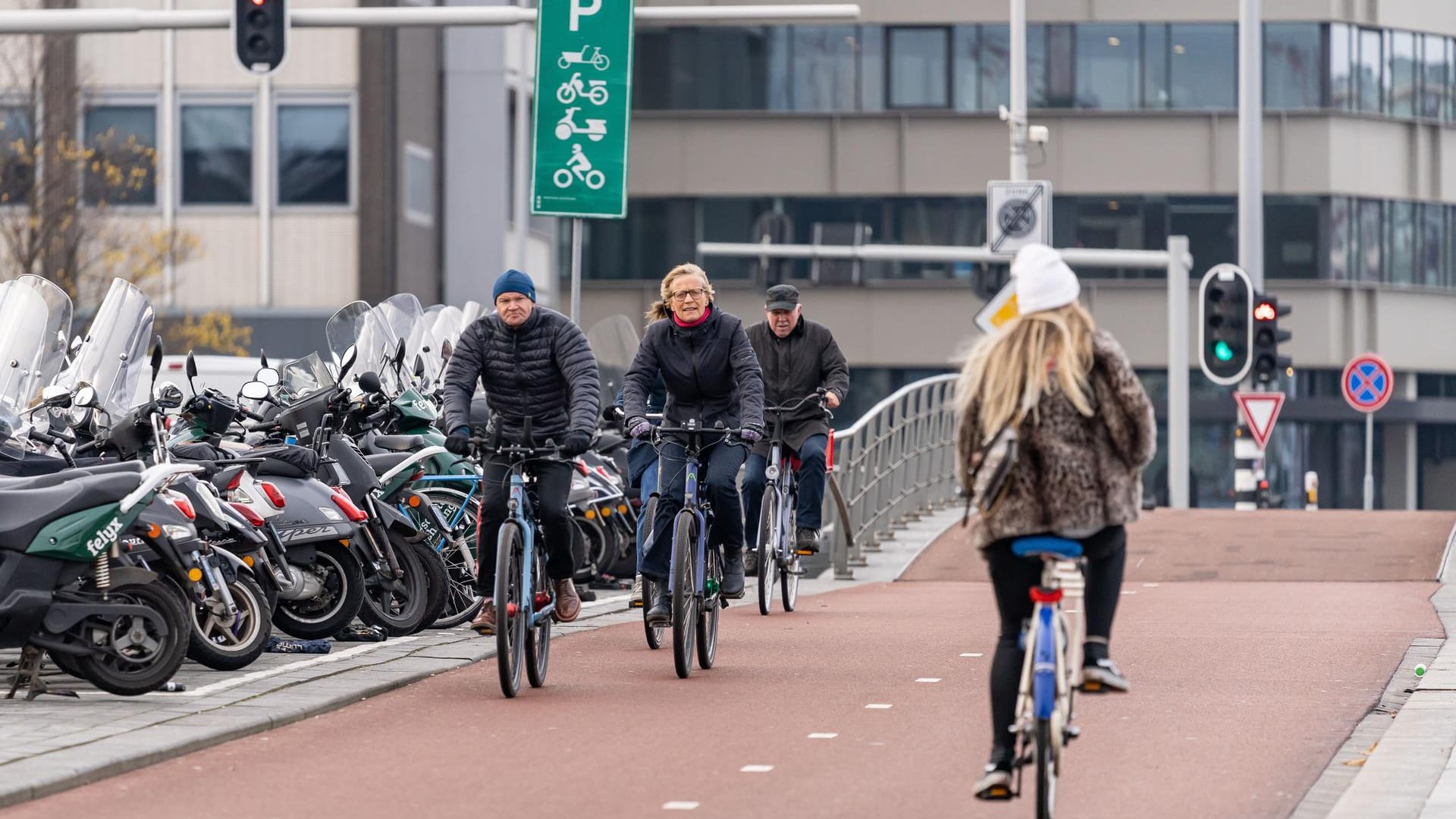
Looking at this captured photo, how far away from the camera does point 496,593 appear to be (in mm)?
9625

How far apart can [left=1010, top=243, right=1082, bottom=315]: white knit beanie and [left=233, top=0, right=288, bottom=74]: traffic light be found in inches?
506

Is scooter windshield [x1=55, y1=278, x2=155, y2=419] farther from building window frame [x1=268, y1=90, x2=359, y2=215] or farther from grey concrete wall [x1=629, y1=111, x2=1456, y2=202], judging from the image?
grey concrete wall [x1=629, y1=111, x2=1456, y2=202]

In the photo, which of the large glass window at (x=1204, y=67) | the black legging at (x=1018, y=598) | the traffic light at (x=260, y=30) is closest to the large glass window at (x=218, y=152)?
the traffic light at (x=260, y=30)

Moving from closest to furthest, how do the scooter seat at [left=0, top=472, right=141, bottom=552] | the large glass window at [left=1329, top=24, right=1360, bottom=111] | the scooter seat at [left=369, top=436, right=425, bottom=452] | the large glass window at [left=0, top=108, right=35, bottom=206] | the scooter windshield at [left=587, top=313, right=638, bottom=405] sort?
the scooter seat at [left=0, top=472, right=141, bottom=552], the scooter seat at [left=369, top=436, right=425, bottom=452], the scooter windshield at [left=587, top=313, right=638, bottom=405], the large glass window at [left=0, top=108, right=35, bottom=206], the large glass window at [left=1329, top=24, right=1360, bottom=111]

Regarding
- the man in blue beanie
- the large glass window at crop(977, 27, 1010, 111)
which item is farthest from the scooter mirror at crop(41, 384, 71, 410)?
the large glass window at crop(977, 27, 1010, 111)

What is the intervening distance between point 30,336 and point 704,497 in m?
3.12

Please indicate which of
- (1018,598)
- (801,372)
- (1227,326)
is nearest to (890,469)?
(801,372)

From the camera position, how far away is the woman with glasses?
36.1ft

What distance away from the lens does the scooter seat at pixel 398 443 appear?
13.8m

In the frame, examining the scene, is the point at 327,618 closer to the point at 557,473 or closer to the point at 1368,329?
the point at 557,473

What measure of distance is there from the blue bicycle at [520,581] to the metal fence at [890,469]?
627cm

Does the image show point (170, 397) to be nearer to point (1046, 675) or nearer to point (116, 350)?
point (116, 350)

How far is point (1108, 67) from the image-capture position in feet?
169

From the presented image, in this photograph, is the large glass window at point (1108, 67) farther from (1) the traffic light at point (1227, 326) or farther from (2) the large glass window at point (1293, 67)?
(1) the traffic light at point (1227, 326)
